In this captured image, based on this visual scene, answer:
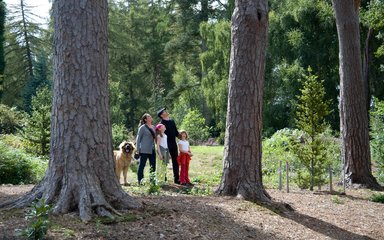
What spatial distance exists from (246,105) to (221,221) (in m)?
2.37

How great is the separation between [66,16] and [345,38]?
352 inches

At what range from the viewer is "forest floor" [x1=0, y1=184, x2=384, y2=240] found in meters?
5.28

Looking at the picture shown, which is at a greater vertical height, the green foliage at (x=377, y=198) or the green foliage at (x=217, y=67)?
the green foliage at (x=217, y=67)

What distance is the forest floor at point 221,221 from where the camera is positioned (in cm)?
528

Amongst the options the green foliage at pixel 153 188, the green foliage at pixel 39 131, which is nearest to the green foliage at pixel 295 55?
the green foliage at pixel 39 131

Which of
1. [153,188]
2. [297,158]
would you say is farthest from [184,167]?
[297,158]

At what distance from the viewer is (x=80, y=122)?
5812 millimetres

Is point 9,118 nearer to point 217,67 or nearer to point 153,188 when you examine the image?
point 217,67

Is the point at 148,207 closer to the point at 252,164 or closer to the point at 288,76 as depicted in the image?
the point at 252,164

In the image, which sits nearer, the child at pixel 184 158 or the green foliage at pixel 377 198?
the green foliage at pixel 377 198

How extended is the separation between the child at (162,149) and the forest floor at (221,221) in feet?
3.09

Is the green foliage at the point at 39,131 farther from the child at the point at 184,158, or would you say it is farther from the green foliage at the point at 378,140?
the green foliage at the point at 378,140

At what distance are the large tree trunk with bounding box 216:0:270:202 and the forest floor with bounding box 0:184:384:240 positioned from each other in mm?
462

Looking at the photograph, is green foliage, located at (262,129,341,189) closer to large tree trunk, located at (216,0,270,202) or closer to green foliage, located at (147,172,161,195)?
large tree trunk, located at (216,0,270,202)
